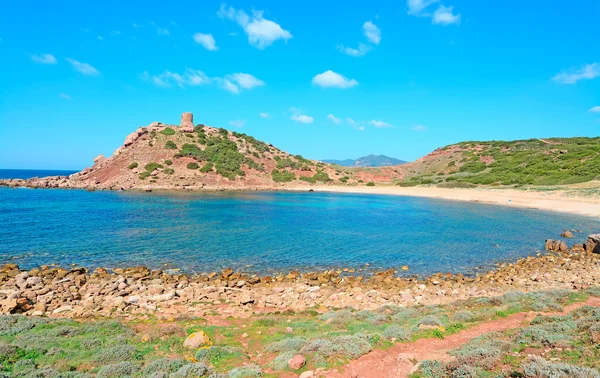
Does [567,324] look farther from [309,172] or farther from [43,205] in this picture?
[309,172]

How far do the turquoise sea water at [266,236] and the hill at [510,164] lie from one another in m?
30.3

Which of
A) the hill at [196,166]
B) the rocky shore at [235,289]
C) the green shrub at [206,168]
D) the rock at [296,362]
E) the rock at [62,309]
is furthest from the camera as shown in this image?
the green shrub at [206,168]

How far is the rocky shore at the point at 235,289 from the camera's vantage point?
13.4 meters

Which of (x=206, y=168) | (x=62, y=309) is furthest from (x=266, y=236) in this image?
(x=206, y=168)

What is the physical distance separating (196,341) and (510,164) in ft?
305

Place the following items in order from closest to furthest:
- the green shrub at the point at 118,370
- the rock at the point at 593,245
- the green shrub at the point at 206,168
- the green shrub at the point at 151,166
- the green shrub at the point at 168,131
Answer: the green shrub at the point at 118,370
the rock at the point at 593,245
the green shrub at the point at 151,166
the green shrub at the point at 206,168
the green shrub at the point at 168,131

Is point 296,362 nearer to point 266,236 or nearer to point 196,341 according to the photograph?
point 196,341

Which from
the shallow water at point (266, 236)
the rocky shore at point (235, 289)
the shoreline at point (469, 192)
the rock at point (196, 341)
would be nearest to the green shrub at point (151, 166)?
the shoreline at point (469, 192)

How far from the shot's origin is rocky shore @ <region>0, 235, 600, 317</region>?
1343cm

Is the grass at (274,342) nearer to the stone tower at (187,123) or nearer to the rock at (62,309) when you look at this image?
the rock at (62,309)

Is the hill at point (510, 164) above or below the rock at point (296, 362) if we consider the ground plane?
above

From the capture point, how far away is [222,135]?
3819 inches

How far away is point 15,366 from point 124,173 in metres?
71.8

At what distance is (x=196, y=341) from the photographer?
31.4 feet
